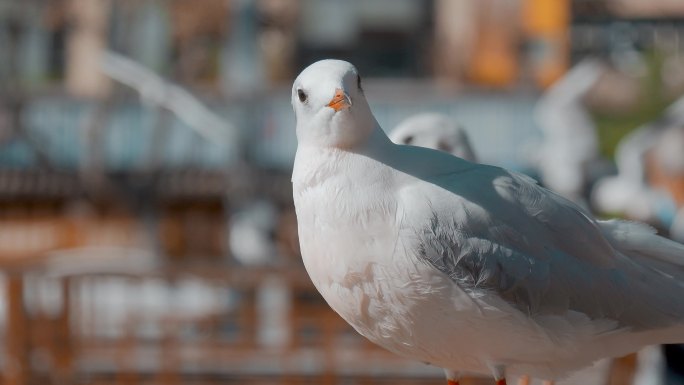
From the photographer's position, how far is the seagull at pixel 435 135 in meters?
2.88

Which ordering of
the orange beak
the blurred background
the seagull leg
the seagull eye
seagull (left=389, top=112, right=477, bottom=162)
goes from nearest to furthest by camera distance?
the orange beak → the seagull eye → the seagull leg → seagull (left=389, top=112, right=477, bottom=162) → the blurred background

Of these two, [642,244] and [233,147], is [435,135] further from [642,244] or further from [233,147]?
[233,147]

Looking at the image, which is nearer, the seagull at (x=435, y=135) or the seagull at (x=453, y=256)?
the seagull at (x=453, y=256)

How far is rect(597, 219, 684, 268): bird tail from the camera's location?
2326mm

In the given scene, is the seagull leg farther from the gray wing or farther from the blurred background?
the blurred background

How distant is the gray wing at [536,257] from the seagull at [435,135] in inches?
23.3

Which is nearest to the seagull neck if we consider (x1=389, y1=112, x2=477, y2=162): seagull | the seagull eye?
the seagull eye

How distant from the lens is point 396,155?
215cm

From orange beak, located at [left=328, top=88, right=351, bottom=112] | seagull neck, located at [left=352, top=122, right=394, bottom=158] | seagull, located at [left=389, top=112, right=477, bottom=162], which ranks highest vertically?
seagull, located at [left=389, top=112, right=477, bottom=162]

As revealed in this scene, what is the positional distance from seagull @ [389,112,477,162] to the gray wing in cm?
59

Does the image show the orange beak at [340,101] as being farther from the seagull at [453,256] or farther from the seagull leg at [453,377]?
the seagull leg at [453,377]

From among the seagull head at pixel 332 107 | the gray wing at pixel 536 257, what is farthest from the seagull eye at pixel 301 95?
the gray wing at pixel 536 257

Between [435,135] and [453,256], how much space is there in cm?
80

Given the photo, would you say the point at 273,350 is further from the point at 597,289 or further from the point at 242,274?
the point at 597,289
